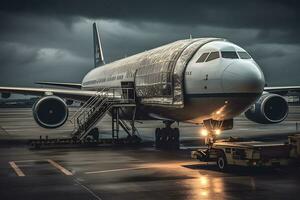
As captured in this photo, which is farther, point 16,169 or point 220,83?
point 220,83

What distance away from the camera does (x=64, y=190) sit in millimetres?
12578

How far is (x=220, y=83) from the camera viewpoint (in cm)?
1784

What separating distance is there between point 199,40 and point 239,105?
464 centimetres

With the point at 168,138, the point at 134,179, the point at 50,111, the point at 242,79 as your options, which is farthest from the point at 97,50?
the point at 134,179

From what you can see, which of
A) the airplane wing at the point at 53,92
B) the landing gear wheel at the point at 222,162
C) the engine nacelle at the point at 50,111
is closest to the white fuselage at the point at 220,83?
the landing gear wheel at the point at 222,162

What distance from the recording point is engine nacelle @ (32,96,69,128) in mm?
26797

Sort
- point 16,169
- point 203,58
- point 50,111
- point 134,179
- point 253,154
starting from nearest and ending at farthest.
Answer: point 134,179, point 253,154, point 16,169, point 203,58, point 50,111

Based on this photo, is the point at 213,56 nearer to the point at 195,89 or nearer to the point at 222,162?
the point at 195,89

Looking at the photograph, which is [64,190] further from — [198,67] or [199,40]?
[199,40]

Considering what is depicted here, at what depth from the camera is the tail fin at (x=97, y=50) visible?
50.6 meters

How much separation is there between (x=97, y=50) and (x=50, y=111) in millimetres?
26407

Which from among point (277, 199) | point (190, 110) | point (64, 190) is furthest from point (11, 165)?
point (277, 199)

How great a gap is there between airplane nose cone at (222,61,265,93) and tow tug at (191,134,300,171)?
2.26 m

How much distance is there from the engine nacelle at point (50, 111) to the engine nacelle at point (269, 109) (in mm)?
11138
